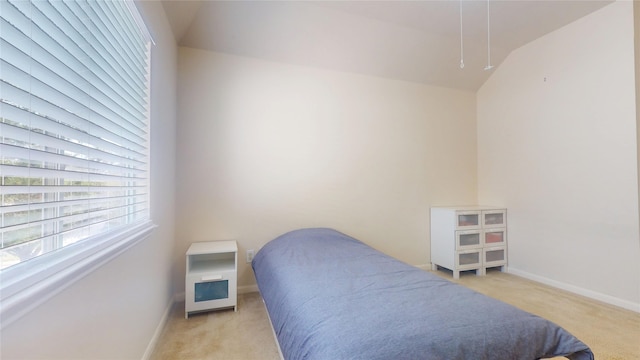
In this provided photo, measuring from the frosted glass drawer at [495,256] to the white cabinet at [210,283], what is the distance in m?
2.84

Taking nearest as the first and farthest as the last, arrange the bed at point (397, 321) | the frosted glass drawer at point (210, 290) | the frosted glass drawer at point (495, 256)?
1. the bed at point (397, 321)
2. the frosted glass drawer at point (210, 290)
3. the frosted glass drawer at point (495, 256)

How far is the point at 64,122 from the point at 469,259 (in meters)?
3.58

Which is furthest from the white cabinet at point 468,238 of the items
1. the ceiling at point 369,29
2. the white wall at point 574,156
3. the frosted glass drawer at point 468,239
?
the ceiling at point 369,29

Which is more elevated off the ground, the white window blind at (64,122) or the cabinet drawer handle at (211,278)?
the white window blind at (64,122)

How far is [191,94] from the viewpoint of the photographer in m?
2.50

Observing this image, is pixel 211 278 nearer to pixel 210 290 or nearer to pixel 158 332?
pixel 210 290

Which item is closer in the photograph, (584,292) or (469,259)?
(584,292)

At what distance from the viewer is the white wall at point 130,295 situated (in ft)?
2.31

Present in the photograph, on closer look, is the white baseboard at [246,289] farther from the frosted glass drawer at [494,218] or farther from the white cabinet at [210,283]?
the frosted glass drawer at [494,218]

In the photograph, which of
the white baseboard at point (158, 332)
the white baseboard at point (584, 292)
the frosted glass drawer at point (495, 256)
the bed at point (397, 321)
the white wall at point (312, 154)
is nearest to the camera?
the bed at point (397, 321)

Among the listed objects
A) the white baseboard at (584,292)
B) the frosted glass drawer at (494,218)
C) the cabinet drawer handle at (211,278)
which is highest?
the frosted glass drawer at (494,218)

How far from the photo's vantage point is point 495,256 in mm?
3209

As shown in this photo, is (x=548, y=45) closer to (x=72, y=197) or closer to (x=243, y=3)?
(x=243, y=3)

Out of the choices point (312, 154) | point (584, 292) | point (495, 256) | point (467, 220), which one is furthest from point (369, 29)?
point (584, 292)
